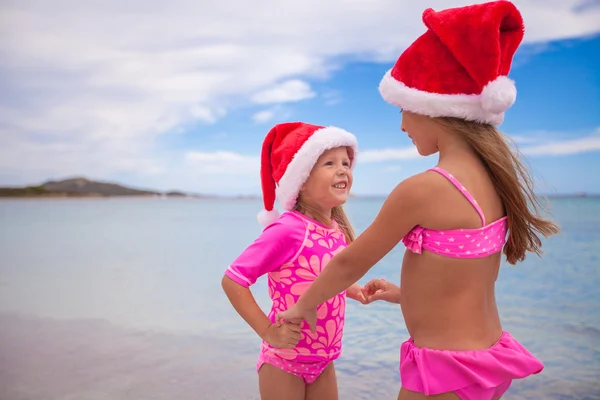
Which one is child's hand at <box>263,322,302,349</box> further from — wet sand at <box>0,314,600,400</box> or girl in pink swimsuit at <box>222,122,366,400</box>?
wet sand at <box>0,314,600,400</box>

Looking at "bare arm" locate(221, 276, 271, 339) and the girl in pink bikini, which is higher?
the girl in pink bikini

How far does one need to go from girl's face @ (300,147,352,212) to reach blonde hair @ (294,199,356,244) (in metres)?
0.02

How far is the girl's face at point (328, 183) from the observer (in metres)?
2.27

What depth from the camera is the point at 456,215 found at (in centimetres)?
157

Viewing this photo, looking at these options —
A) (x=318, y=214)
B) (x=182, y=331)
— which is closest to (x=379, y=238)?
(x=318, y=214)

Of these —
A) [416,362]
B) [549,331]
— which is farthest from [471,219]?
[549,331]

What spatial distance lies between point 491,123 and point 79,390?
3.15 metres

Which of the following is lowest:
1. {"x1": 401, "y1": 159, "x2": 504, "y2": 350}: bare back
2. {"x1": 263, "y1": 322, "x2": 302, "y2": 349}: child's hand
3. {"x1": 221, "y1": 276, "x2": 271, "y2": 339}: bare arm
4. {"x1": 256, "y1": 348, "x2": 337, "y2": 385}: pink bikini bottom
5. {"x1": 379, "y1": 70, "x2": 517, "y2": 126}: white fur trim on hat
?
{"x1": 256, "y1": 348, "x2": 337, "y2": 385}: pink bikini bottom

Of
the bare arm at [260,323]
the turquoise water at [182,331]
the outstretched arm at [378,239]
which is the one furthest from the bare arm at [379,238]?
the turquoise water at [182,331]

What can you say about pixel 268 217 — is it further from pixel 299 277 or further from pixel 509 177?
pixel 509 177

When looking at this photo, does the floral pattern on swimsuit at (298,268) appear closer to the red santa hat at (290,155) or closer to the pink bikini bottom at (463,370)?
the red santa hat at (290,155)

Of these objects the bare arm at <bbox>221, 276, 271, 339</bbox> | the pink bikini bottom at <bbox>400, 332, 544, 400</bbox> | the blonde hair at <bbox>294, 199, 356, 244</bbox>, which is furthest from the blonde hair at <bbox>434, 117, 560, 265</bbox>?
the bare arm at <bbox>221, 276, 271, 339</bbox>

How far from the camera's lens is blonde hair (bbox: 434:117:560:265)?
1663mm

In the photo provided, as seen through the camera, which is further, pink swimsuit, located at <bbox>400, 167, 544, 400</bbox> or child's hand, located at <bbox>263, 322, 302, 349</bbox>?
child's hand, located at <bbox>263, 322, 302, 349</bbox>
